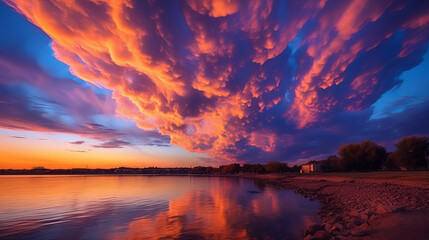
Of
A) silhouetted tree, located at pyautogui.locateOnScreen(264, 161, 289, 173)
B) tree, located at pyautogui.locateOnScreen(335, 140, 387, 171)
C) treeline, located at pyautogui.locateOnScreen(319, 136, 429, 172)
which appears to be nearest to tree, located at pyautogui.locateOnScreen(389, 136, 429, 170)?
treeline, located at pyautogui.locateOnScreen(319, 136, 429, 172)

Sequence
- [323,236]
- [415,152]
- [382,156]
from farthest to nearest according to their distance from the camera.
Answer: [382,156]
[415,152]
[323,236]

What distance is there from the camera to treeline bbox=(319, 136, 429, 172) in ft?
240

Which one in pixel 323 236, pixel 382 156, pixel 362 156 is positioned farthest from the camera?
pixel 382 156

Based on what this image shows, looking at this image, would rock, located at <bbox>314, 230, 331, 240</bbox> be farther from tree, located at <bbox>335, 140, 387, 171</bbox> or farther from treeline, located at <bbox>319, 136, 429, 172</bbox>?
tree, located at <bbox>335, 140, 387, 171</bbox>

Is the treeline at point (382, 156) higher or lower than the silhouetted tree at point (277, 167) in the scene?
higher

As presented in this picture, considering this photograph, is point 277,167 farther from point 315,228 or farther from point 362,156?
point 315,228

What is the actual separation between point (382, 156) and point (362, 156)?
1177 cm

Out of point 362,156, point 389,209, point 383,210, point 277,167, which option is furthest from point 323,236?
point 277,167

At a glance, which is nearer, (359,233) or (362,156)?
(359,233)

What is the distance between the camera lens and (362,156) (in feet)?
292

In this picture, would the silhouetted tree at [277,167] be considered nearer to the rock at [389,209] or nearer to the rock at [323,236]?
the rock at [389,209]

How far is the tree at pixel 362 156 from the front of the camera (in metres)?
88.0

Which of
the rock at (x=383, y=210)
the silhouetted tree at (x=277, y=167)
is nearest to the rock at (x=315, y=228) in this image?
the rock at (x=383, y=210)

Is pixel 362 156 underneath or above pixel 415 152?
underneath
